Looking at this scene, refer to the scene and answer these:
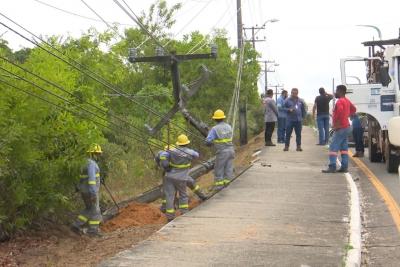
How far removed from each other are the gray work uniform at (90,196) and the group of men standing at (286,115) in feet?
29.6

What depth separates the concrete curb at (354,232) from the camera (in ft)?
22.0

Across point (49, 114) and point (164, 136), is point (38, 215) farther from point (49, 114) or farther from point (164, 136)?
point (164, 136)

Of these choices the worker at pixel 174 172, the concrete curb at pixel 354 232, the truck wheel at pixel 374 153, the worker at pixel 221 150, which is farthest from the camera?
the truck wheel at pixel 374 153

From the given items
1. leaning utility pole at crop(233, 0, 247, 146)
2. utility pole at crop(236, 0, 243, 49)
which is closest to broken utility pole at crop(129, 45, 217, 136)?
leaning utility pole at crop(233, 0, 247, 146)

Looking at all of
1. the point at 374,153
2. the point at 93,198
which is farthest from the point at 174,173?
the point at 374,153

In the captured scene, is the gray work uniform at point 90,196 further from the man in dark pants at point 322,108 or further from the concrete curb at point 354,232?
the man in dark pants at point 322,108

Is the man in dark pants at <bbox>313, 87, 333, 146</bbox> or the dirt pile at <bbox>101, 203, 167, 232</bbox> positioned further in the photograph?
the man in dark pants at <bbox>313, 87, 333, 146</bbox>

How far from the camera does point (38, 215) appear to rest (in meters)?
9.42

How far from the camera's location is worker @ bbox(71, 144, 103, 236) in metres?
9.92

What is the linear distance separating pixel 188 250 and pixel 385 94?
359 inches

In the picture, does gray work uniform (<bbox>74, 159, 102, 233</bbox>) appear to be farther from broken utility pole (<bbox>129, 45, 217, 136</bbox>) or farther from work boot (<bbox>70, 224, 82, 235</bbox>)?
broken utility pole (<bbox>129, 45, 217, 136</bbox>)

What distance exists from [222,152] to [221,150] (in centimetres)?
5

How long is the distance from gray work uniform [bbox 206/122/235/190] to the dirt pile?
1.49m

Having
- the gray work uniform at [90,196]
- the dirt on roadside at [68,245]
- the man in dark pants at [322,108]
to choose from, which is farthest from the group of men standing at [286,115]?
the gray work uniform at [90,196]
